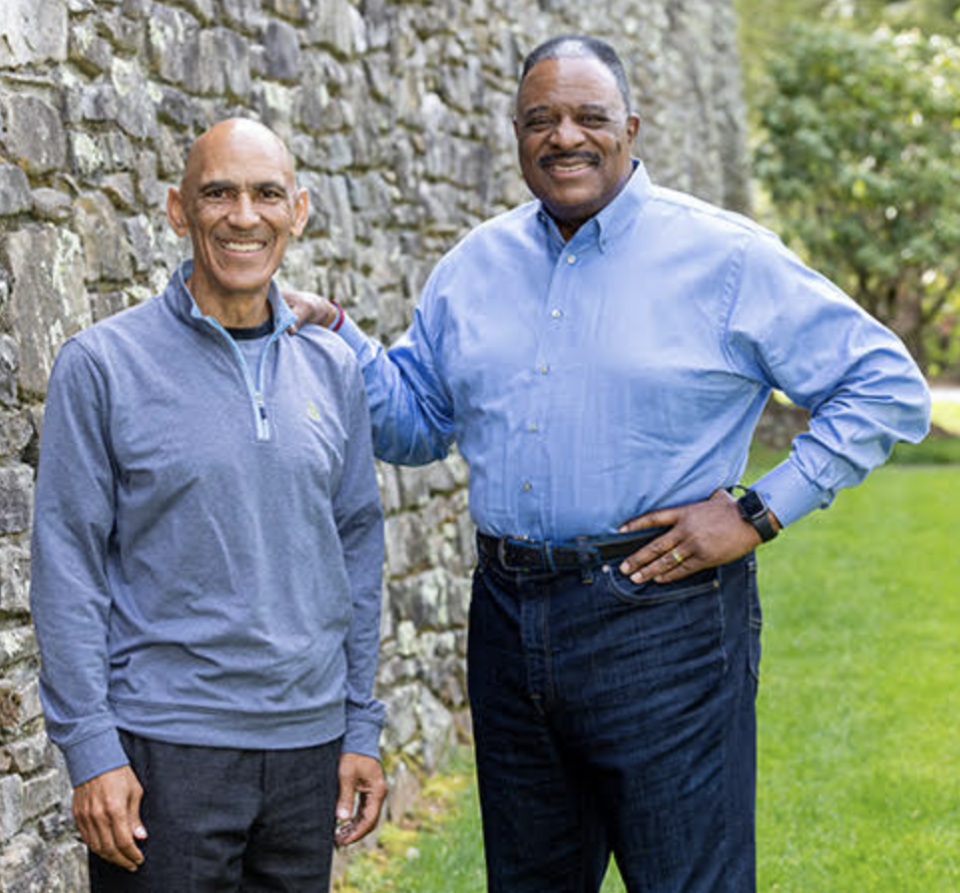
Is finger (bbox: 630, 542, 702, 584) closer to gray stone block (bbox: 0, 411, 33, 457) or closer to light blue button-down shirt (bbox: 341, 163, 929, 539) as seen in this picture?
light blue button-down shirt (bbox: 341, 163, 929, 539)

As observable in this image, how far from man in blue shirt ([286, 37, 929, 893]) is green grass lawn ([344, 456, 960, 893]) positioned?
179cm

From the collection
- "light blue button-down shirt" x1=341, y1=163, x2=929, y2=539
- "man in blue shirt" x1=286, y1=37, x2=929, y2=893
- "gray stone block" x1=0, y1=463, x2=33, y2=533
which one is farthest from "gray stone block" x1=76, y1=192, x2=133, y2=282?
"light blue button-down shirt" x1=341, y1=163, x2=929, y2=539

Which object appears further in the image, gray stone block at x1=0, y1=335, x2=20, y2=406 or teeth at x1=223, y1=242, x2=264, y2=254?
gray stone block at x1=0, y1=335, x2=20, y2=406

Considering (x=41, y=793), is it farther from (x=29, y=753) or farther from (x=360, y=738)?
(x=360, y=738)

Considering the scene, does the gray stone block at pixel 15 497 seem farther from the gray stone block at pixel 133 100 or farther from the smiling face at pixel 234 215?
the gray stone block at pixel 133 100

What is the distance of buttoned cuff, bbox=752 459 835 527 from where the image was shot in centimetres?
286

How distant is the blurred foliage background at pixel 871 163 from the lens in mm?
16953

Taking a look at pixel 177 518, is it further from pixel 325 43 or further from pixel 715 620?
pixel 325 43

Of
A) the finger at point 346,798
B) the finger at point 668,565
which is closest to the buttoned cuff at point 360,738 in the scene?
the finger at point 346,798

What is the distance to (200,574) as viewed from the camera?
2326 millimetres

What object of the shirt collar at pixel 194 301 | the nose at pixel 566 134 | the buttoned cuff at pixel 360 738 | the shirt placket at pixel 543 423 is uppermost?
the nose at pixel 566 134

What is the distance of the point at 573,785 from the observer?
2920 mm

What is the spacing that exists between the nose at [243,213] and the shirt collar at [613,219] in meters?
0.71

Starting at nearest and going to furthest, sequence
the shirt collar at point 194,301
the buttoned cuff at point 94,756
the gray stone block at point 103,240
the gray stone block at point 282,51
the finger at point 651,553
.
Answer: the buttoned cuff at point 94,756, the shirt collar at point 194,301, the finger at point 651,553, the gray stone block at point 103,240, the gray stone block at point 282,51
